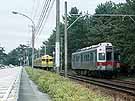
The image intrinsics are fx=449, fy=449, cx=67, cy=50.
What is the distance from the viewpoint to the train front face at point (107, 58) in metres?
46.0

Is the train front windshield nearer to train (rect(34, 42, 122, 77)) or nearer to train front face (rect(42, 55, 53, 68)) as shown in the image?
train (rect(34, 42, 122, 77))

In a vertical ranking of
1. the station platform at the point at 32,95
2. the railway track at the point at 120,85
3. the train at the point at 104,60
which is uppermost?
the train at the point at 104,60

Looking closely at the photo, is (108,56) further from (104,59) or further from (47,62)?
(47,62)

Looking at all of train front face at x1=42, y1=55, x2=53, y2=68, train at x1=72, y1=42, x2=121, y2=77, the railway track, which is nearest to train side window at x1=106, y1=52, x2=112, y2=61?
train at x1=72, y1=42, x2=121, y2=77

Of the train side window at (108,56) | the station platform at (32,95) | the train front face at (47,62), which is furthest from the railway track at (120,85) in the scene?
the train front face at (47,62)

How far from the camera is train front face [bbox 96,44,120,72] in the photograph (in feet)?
151

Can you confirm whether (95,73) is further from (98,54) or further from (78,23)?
(78,23)

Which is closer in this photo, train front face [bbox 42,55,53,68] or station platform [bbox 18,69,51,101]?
station platform [bbox 18,69,51,101]

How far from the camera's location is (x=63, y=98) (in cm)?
1491

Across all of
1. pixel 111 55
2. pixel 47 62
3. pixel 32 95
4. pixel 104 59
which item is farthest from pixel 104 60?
pixel 47 62

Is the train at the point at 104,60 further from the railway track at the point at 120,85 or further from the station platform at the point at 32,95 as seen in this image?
the station platform at the point at 32,95

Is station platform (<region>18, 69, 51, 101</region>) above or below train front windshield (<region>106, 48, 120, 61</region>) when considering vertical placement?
below

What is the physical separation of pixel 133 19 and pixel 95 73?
863 cm

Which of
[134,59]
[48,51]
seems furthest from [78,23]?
[134,59]
